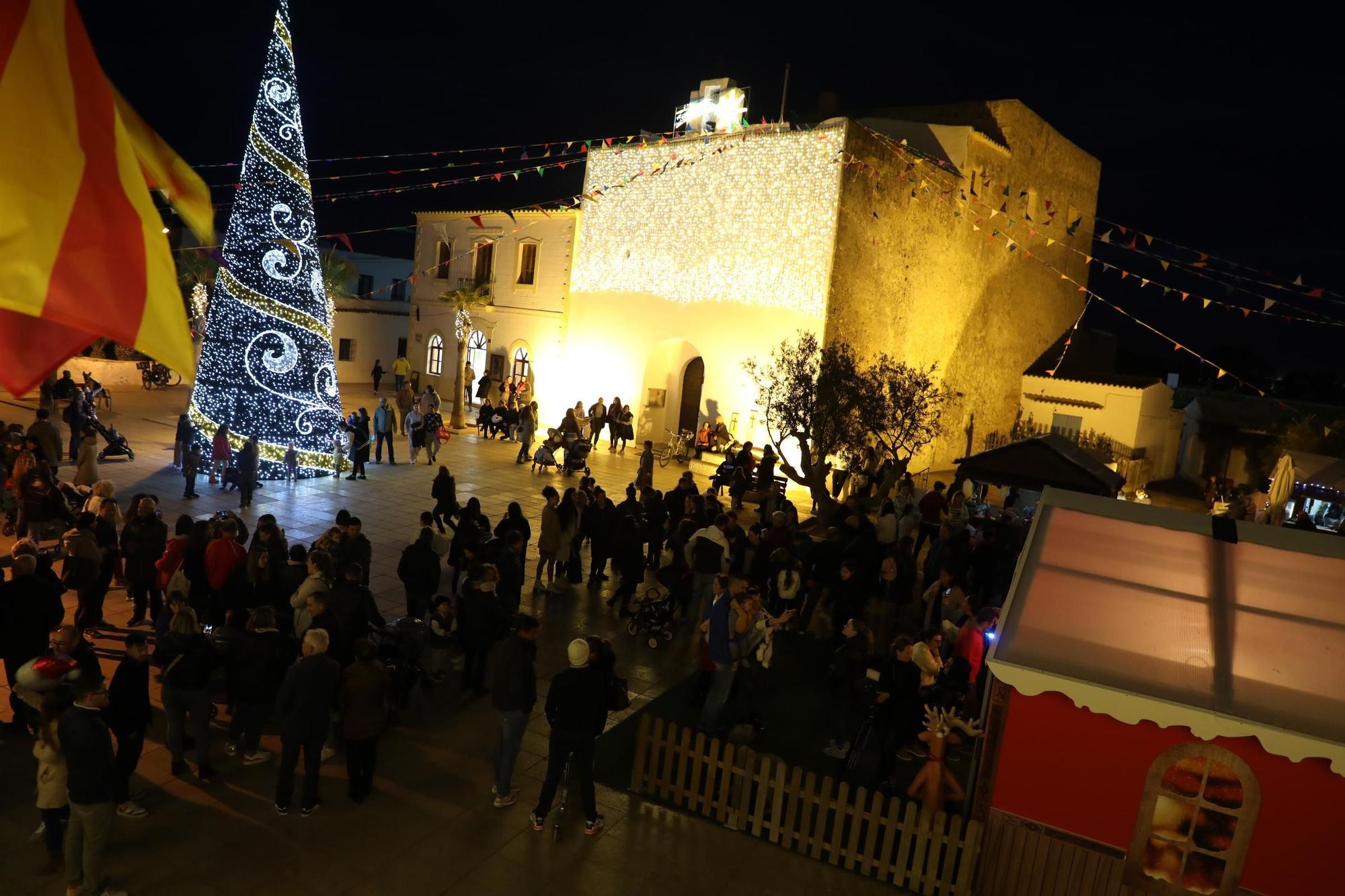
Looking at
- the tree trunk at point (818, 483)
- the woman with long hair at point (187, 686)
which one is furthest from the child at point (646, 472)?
the woman with long hair at point (187, 686)

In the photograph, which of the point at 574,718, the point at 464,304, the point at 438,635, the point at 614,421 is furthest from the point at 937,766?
the point at 464,304

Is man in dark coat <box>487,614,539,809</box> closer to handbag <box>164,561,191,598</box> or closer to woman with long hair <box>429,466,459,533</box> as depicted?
handbag <box>164,561,191,598</box>

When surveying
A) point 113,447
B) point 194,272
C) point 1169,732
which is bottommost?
point 113,447

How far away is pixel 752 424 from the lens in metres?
19.8

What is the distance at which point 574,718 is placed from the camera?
5.41m

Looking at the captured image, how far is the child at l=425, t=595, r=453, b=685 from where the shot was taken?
23.6 ft

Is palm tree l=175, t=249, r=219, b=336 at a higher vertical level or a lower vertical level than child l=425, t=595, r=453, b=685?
higher

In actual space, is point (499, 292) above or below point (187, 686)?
above

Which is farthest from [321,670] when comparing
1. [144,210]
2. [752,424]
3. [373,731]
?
[752,424]

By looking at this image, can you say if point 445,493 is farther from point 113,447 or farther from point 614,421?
point 614,421

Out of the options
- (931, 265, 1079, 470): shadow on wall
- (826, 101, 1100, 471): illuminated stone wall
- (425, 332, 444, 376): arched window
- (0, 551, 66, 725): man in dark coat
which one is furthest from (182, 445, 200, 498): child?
(425, 332, 444, 376): arched window

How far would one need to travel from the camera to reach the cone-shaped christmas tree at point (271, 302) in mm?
13461

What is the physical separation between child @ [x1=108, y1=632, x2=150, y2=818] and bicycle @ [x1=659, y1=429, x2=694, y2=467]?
15145 mm

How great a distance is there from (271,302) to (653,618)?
8.76m
